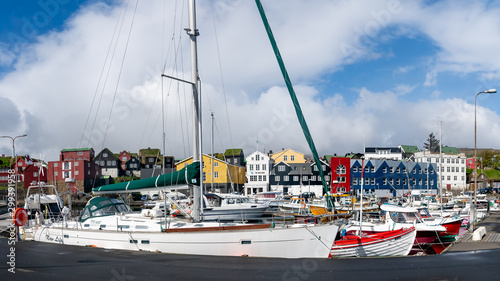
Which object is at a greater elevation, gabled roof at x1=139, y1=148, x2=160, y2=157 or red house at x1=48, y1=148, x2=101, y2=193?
gabled roof at x1=139, y1=148, x2=160, y2=157

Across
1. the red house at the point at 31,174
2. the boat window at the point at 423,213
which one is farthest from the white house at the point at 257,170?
the boat window at the point at 423,213

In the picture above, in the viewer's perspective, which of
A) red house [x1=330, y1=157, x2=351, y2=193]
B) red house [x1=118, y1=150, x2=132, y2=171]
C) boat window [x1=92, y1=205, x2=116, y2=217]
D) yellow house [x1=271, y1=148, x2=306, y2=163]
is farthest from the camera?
red house [x1=118, y1=150, x2=132, y2=171]

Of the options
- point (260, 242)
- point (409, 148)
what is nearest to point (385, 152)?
point (409, 148)

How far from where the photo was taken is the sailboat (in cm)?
1652

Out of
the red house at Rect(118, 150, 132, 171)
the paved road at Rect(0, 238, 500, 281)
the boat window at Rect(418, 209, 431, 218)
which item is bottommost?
the boat window at Rect(418, 209, 431, 218)

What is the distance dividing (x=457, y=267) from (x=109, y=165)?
102 metres

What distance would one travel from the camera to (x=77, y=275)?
12992mm

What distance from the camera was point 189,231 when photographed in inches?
687

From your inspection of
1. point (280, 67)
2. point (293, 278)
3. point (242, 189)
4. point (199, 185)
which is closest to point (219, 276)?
point (293, 278)

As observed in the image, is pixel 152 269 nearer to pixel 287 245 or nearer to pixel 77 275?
pixel 77 275

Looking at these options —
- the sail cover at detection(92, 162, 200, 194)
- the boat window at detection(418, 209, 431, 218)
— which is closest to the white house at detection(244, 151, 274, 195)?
the boat window at detection(418, 209, 431, 218)

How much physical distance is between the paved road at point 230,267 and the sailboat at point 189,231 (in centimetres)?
73

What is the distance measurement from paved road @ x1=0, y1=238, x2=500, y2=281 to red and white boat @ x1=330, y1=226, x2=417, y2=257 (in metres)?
1.60

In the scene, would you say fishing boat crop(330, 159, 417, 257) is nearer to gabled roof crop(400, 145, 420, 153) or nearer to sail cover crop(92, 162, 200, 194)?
sail cover crop(92, 162, 200, 194)
